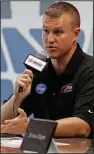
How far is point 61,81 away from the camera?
6.62 ft

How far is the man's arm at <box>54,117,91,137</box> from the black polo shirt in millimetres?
82

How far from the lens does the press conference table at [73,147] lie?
1.32 meters

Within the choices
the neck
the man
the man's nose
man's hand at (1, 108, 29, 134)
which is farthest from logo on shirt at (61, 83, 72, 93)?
man's hand at (1, 108, 29, 134)

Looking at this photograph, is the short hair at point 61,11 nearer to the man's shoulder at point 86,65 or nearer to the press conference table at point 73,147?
the man's shoulder at point 86,65

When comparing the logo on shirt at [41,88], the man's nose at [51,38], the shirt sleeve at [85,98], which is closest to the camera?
the shirt sleeve at [85,98]

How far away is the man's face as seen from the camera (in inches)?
75.4

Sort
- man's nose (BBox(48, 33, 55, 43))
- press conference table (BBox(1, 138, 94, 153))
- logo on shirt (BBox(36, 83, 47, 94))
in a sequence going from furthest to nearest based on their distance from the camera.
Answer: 1. logo on shirt (BBox(36, 83, 47, 94))
2. man's nose (BBox(48, 33, 55, 43))
3. press conference table (BBox(1, 138, 94, 153))

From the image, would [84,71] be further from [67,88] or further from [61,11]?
[61,11]

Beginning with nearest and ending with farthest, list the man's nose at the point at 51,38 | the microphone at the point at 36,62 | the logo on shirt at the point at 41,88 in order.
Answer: the microphone at the point at 36,62
the man's nose at the point at 51,38
the logo on shirt at the point at 41,88

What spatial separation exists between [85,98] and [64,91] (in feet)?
0.52

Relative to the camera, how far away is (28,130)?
1.21m

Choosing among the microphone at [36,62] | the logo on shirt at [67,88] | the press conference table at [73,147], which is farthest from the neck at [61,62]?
the press conference table at [73,147]

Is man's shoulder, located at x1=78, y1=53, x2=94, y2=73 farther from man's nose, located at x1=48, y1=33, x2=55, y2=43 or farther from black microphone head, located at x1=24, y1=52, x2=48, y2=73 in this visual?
black microphone head, located at x1=24, y1=52, x2=48, y2=73

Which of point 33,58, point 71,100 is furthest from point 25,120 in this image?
point 71,100
